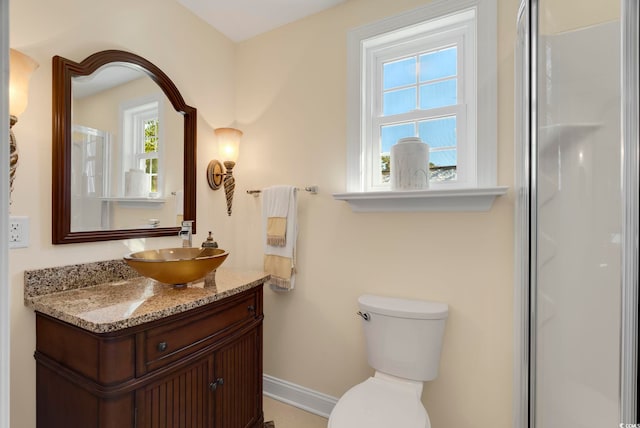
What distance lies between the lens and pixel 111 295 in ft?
4.16

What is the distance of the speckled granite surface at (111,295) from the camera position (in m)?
1.02

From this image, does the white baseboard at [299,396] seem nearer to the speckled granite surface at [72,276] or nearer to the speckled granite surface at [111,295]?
the speckled granite surface at [111,295]

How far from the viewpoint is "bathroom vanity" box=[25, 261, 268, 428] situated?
1.00m

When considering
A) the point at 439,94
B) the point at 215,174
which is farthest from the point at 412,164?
the point at 215,174

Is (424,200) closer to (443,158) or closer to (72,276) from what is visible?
(443,158)

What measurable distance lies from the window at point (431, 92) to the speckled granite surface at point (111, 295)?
949mm

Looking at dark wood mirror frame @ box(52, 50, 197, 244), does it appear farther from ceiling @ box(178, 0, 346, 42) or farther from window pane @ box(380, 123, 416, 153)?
window pane @ box(380, 123, 416, 153)

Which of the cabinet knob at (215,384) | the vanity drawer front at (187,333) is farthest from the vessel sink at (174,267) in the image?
the cabinet knob at (215,384)

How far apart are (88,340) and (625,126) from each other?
155 cm

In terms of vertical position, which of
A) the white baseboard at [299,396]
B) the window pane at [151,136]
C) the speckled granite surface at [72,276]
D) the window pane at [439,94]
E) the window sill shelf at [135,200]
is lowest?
the white baseboard at [299,396]

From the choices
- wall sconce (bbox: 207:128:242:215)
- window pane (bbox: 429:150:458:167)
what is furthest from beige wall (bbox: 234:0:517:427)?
window pane (bbox: 429:150:458:167)

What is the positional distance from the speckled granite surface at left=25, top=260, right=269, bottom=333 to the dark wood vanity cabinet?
0.05m

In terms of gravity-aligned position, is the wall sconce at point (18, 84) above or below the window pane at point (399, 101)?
below

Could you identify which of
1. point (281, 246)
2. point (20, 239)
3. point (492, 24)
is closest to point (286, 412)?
point (281, 246)
